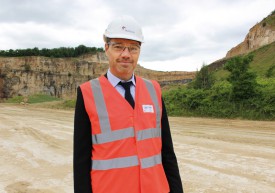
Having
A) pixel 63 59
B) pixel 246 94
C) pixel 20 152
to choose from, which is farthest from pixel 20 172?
pixel 63 59

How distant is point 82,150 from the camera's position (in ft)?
6.45

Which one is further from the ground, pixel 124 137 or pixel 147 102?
pixel 147 102

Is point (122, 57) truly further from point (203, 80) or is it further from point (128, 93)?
point (203, 80)

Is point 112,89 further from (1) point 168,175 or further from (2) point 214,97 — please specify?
(2) point 214,97

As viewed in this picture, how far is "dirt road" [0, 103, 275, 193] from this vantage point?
5762mm

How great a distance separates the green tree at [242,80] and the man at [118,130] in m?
16.3

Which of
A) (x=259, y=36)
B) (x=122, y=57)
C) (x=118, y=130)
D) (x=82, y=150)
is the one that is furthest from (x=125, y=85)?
(x=259, y=36)

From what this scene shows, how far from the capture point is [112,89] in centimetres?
202

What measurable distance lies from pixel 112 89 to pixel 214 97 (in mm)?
18059

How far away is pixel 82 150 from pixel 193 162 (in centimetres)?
584

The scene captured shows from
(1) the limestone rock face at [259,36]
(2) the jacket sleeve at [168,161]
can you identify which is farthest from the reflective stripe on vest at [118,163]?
(1) the limestone rock face at [259,36]

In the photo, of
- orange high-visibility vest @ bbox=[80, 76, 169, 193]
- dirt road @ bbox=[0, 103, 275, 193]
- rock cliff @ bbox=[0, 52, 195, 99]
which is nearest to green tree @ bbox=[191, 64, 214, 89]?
dirt road @ bbox=[0, 103, 275, 193]

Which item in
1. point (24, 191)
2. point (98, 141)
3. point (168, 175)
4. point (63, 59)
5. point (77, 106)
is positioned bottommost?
point (24, 191)

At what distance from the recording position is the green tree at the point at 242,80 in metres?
17.3
